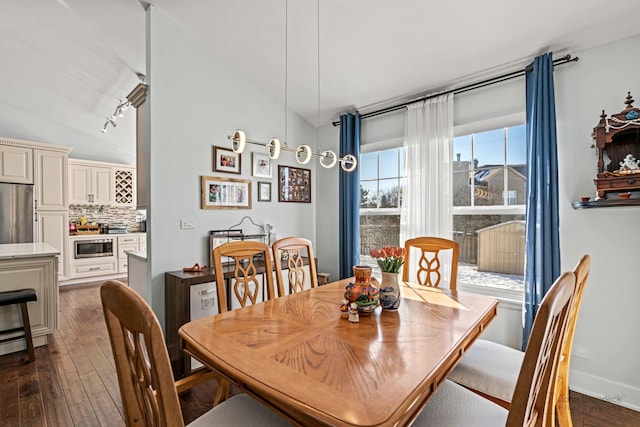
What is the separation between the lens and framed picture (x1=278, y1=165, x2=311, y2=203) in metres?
3.74

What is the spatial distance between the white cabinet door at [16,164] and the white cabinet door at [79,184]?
672 mm

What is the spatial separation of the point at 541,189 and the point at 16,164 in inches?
271

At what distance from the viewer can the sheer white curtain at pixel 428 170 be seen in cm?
290

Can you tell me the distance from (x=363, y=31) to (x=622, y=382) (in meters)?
3.22

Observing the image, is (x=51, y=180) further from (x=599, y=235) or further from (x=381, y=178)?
(x=599, y=235)

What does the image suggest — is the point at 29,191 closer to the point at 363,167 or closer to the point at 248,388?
the point at 363,167

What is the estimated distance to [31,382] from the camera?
2.37m

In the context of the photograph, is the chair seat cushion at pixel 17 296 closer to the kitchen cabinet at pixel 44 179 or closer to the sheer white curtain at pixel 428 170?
the kitchen cabinet at pixel 44 179

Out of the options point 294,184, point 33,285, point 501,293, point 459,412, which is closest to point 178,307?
point 33,285

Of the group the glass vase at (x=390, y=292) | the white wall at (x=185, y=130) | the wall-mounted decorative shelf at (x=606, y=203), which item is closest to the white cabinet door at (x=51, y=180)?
the white wall at (x=185, y=130)

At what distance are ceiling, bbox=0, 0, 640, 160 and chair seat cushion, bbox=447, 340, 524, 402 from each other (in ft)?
7.20

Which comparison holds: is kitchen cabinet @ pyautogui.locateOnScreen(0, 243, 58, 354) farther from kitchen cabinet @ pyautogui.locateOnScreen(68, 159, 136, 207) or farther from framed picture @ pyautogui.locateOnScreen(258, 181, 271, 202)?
kitchen cabinet @ pyautogui.locateOnScreen(68, 159, 136, 207)

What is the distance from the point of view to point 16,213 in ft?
15.2

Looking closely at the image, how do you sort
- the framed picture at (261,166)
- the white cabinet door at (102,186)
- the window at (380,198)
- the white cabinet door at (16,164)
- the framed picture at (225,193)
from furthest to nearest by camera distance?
the white cabinet door at (102,186) → the white cabinet door at (16,164) → the window at (380,198) → the framed picture at (261,166) → the framed picture at (225,193)
